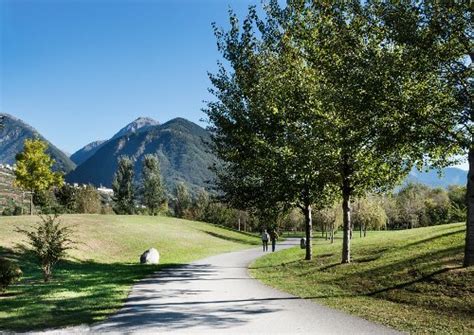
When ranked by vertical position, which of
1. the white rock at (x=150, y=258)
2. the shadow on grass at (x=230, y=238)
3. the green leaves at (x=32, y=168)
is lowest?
the shadow on grass at (x=230, y=238)

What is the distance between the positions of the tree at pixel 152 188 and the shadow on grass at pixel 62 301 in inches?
3007

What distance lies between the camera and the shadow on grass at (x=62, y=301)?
11273 millimetres

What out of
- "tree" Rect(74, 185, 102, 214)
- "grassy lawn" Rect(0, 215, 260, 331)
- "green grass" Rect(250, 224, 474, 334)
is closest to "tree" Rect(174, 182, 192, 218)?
"tree" Rect(74, 185, 102, 214)

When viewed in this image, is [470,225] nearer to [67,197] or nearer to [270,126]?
[270,126]

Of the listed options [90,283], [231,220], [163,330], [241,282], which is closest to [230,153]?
[241,282]

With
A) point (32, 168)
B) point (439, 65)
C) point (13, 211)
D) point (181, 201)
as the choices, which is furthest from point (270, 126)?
point (181, 201)

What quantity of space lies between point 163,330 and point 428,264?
1139 cm

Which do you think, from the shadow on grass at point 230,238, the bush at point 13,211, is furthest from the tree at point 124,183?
the shadow on grass at point 230,238

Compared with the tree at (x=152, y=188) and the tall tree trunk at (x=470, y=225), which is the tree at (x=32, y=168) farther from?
the tall tree trunk at (x=470, y=225)

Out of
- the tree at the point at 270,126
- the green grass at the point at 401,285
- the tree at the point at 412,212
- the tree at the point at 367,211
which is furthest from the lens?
the tree at the point at 412,212

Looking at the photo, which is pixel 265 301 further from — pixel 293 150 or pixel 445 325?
pixel 293 150

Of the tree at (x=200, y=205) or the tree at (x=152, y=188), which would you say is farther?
the tree at (x=200, y=205)

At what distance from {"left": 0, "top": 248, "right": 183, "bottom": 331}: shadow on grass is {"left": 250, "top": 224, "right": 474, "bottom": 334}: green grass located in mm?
6413

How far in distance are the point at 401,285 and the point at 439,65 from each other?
748 cm
